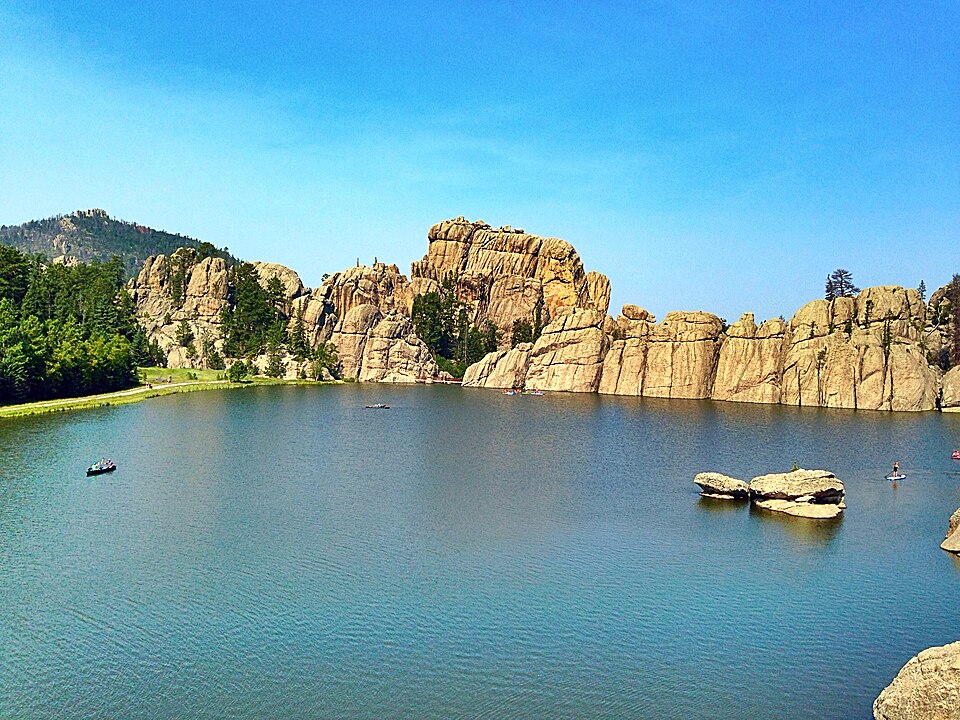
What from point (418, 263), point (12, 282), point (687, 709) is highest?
point (418, 263)

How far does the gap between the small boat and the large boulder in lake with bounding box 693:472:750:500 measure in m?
42.9

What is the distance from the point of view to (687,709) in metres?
24.3

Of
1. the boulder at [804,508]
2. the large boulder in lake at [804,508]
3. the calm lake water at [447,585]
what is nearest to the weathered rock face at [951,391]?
the calm lake water at [447,585]

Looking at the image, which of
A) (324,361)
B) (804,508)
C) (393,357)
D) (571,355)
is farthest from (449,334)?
(804,508)

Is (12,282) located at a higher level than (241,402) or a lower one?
higher

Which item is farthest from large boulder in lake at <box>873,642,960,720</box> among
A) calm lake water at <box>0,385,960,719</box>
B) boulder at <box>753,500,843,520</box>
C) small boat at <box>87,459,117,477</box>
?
small boat at <box>87,459,117,477</box>

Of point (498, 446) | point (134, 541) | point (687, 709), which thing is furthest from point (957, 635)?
point (498, 446)

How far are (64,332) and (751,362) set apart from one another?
349 ft

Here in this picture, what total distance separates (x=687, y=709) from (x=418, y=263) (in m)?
177

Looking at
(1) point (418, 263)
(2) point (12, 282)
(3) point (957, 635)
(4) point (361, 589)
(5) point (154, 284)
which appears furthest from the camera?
(1) point (418, 263)

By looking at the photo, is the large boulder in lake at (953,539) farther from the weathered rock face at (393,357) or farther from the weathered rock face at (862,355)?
the weathered rock face at (393,357)

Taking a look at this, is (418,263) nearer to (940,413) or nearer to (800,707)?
(940,413)

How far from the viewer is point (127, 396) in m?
105

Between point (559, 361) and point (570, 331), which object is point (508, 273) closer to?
point (570, 331)
